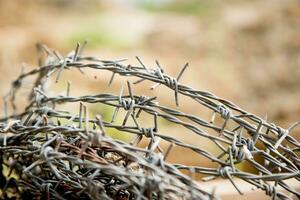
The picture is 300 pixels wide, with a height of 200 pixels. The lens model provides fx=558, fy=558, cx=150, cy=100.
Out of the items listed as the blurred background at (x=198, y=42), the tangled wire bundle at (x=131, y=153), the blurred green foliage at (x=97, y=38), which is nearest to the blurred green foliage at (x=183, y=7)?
the blurred background at (x=198, y=42)

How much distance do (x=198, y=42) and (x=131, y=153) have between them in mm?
3199

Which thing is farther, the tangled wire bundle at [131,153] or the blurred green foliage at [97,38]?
the blurred green foliage at [97,38]

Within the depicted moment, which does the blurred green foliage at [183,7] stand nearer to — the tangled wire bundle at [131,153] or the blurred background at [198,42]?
the blurred background at [198,42]

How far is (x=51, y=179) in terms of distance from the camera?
814 mm

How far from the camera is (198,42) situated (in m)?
3.79

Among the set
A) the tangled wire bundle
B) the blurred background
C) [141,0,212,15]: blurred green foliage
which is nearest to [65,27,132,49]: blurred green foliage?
the blurred background

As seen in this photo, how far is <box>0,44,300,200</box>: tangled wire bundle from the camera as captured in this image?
640 mm

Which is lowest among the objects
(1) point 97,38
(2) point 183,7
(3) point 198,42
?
(1) point 97,38

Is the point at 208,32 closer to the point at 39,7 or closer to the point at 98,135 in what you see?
the point at 39,7

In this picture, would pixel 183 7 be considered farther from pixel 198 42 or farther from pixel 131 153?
pixel 131 153

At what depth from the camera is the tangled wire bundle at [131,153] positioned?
0.64m

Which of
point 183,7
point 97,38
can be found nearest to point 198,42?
point 97,38

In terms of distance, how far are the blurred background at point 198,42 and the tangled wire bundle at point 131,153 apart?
184 centimetres

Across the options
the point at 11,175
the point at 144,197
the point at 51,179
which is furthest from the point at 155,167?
the point at 11,175
